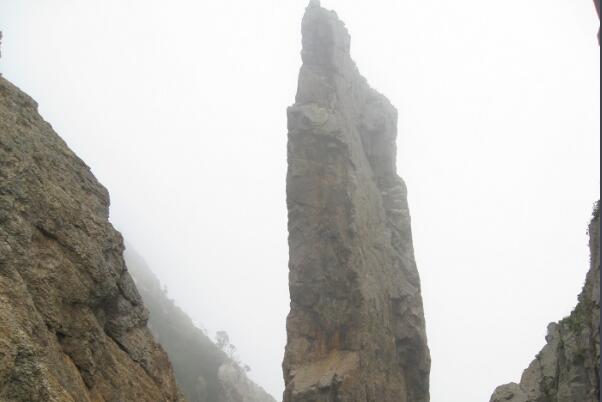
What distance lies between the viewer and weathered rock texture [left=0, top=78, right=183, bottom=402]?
11602 millimetres

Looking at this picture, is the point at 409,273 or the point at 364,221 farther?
the point at 409,273

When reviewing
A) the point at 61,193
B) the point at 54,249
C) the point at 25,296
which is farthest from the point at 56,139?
the point at 25,296

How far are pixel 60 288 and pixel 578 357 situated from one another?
22.7 m

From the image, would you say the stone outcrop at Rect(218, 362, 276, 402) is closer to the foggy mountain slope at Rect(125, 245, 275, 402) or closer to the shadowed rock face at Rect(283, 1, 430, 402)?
the foggy mountain slope at Rect(125, 245, 275, 402)

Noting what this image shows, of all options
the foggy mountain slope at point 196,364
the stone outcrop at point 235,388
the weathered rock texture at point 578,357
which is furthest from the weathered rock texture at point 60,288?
the stone outcrop at point 235,388

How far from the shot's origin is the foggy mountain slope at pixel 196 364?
3187 inches

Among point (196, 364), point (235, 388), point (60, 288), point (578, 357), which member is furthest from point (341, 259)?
point (196, 364)

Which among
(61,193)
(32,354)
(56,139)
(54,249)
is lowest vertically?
(32,354)

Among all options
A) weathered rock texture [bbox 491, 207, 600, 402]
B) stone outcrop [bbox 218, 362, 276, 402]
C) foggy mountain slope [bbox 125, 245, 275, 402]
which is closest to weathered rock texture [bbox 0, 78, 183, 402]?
weathered rock texture [bbox 491, 207, 600, 402]

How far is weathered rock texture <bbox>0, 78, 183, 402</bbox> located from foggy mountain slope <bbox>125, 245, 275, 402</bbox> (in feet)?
214

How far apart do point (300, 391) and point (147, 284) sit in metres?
83.1

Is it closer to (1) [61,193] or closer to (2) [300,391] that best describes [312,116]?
(2) [300,391]

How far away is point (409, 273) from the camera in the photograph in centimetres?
4472

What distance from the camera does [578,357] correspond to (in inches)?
993
